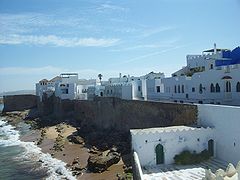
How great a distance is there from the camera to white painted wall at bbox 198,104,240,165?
57.9 ft

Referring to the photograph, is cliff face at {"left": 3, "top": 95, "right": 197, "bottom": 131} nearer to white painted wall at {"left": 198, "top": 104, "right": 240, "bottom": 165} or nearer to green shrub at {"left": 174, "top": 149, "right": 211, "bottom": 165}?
white painted wall at {"left": 198, "top": 104, "right": 240, "bottom": 165}

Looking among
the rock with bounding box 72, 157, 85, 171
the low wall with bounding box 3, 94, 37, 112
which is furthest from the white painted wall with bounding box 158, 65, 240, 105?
the low wall with bounding box 3, 94, 37, 112

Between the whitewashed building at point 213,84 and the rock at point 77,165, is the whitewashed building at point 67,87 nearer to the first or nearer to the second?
the whitewashed building at point 213,84

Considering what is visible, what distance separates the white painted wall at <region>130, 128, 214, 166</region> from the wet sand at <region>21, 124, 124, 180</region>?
6.15 m

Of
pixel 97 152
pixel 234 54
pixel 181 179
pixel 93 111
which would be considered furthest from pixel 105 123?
pixel 181 179

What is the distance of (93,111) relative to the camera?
4647 centimetres

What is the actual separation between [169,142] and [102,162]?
890 cm

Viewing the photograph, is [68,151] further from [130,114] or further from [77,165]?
[130,114]

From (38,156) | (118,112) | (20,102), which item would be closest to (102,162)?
(38,156)

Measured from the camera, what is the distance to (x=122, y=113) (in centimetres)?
3778

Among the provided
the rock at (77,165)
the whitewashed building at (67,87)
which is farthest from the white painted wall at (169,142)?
the whitewashed building at (67,87)

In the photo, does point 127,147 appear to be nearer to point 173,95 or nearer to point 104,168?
point 104,168

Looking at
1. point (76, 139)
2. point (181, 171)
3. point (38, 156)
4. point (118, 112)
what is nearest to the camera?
point (181, 171)

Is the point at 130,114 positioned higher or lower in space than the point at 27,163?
higher
